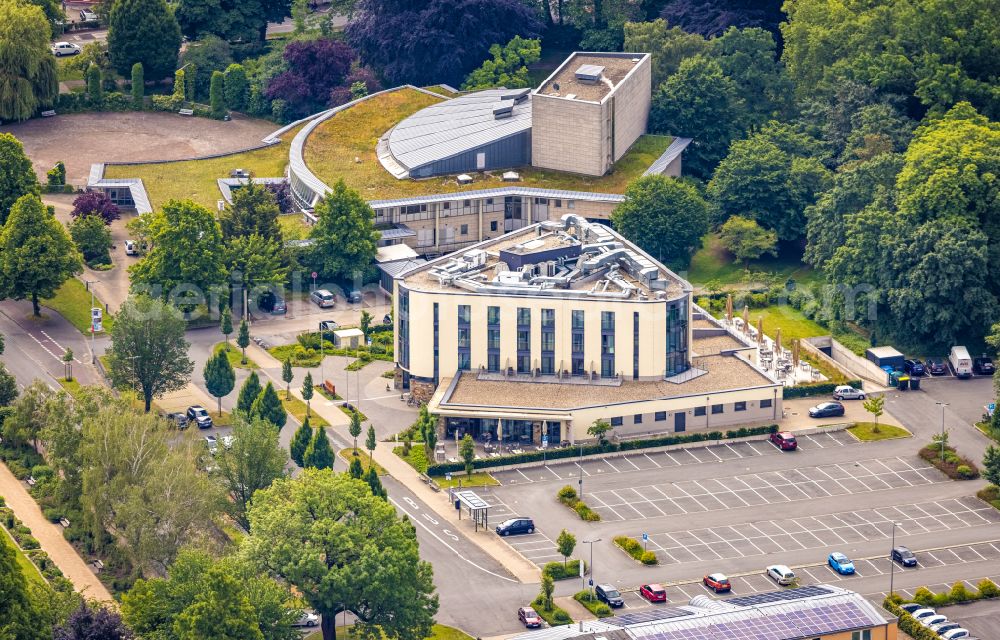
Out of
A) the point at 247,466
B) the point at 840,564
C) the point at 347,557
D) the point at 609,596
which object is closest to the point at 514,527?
the point at 609,596

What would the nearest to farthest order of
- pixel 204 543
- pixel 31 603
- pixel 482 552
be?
pixel 31 603, pixel 204 543, pixel 482 552

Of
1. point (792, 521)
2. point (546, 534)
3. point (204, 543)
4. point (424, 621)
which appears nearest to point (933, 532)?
point (792, 521)

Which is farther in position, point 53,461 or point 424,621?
point 53,461

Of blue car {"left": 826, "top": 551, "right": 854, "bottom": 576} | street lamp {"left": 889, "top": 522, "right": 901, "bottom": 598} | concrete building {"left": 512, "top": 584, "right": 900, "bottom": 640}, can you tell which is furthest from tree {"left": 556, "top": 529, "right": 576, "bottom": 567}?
street lamp {"left": 889, "top": 522, "right": 901, "bottom": 598}

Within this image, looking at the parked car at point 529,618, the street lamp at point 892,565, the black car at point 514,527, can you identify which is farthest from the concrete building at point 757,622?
the black car at point 514,527

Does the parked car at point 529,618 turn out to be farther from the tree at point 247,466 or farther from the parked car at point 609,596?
the tree at point 247,466

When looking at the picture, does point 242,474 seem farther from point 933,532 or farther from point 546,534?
point 933,532
